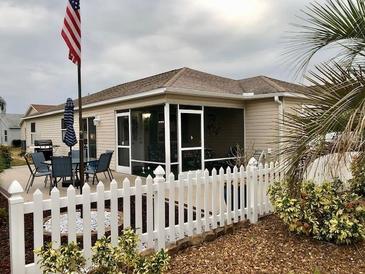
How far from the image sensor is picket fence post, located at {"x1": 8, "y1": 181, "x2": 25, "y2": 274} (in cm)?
273

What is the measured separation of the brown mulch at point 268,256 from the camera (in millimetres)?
3363

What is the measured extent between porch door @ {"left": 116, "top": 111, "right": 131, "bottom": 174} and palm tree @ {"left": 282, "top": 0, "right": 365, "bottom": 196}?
919cm

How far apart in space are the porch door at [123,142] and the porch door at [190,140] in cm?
257

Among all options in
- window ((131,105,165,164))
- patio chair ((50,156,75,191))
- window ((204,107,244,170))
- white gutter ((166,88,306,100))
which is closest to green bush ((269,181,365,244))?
white gutter ((166,88,306,100))

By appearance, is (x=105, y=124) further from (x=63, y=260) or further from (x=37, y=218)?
(x=63, y=260)

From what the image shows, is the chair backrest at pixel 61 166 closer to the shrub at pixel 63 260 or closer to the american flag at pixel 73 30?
the american flag at pixel 73 30

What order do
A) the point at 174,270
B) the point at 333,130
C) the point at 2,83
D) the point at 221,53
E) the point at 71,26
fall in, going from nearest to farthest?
the point at 333,130
the point at 174,270
the point at 71,26
the point at 221,53
the point at 2,83

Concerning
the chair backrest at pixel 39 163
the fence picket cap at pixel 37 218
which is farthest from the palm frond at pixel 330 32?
the chair backrest at pixel 39 163

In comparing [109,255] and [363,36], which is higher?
[363,36]

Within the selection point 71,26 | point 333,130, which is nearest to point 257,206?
point 333,130

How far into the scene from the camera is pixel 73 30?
15.9 feet

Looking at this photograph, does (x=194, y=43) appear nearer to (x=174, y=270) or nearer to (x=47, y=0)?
(x=47, y=0)

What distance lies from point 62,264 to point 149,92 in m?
7.86

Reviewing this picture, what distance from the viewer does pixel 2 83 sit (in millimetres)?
26219
